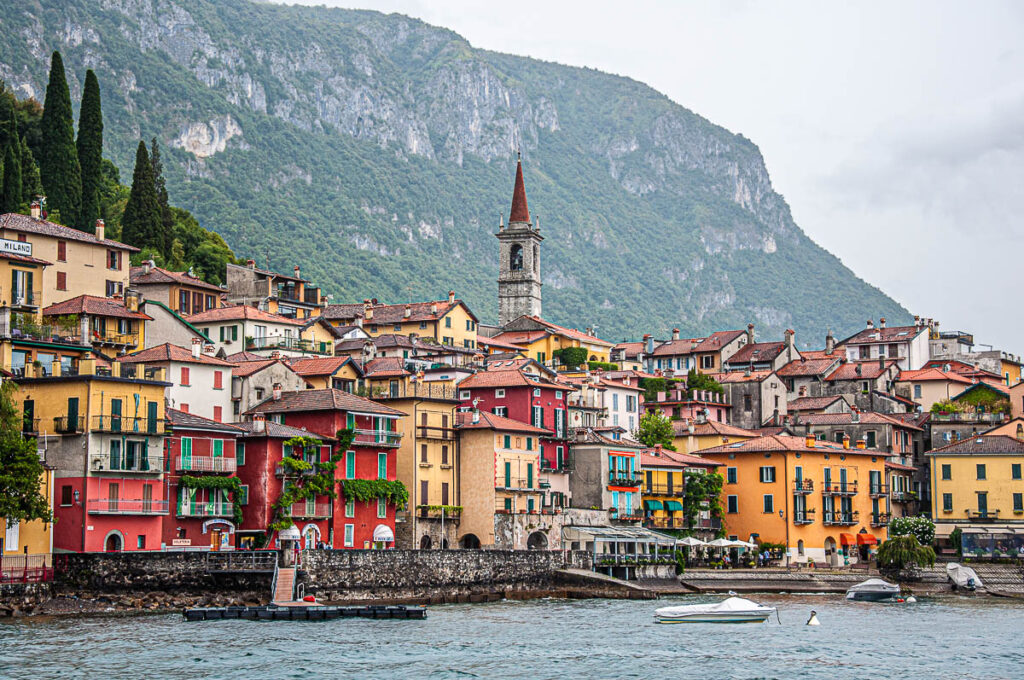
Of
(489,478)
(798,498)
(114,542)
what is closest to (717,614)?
(489,478)

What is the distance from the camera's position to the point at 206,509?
77000 mm

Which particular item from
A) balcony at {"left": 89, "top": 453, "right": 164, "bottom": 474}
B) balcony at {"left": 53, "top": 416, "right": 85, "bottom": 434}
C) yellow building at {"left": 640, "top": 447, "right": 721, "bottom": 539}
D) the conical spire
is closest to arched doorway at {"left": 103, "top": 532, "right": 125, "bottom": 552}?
balcony at {"left": 89, "top": 453, "right": 164, "bottom": 474}

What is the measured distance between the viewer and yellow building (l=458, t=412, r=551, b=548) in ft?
301

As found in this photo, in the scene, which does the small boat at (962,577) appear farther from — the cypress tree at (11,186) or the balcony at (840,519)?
the cypress tree at (11,186)

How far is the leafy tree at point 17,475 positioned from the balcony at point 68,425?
148 inches

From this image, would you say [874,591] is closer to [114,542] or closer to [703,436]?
[703,436]

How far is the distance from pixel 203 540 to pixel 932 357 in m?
99.5

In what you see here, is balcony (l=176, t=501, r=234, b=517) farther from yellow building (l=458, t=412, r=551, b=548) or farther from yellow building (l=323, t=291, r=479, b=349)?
yellow building (l=323, t=291, r=479, b=349)

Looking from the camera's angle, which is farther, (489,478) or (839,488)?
(839,488)

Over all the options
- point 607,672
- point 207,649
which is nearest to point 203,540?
point 207,649

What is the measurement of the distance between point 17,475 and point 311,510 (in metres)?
20.2

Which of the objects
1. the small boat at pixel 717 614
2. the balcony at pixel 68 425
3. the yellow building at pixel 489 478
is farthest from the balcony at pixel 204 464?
the small boat at pixel 717 614

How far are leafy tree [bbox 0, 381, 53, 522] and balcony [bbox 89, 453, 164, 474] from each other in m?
4.02

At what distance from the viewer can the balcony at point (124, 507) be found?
7025 cm
